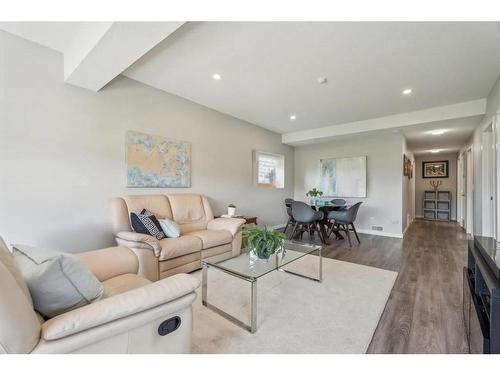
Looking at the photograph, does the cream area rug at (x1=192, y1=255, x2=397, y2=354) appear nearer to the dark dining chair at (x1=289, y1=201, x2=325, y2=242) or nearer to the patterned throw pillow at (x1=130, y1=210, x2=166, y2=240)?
the patterned throw pillow at (x1=130, y1=210, x2=166, y2=240)

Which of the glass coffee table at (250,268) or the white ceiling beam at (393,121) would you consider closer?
the glass coffee table at (250,268)

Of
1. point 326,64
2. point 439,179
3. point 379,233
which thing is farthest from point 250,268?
point 439,179

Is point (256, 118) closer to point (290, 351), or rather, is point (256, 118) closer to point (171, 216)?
point (171, 216)

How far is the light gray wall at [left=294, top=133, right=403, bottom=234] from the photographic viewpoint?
16.4 feet

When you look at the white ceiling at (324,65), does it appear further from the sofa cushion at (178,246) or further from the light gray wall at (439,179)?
the light gray wall at (439,179)

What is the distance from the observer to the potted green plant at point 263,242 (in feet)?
6.89

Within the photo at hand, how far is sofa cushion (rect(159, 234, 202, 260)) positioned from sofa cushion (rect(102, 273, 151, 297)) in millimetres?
690

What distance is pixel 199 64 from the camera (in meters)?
2.65

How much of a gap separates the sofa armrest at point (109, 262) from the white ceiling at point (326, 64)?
79.2 inches

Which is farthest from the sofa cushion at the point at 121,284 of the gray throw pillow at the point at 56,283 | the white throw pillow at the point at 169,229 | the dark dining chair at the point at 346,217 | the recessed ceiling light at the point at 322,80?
the dark dining chair at the point at 346,217

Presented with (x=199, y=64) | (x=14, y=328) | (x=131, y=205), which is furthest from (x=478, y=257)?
(x=131, y=205)

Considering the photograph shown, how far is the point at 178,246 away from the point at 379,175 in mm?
4717

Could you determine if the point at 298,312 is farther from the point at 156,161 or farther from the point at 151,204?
the point at 156,161
